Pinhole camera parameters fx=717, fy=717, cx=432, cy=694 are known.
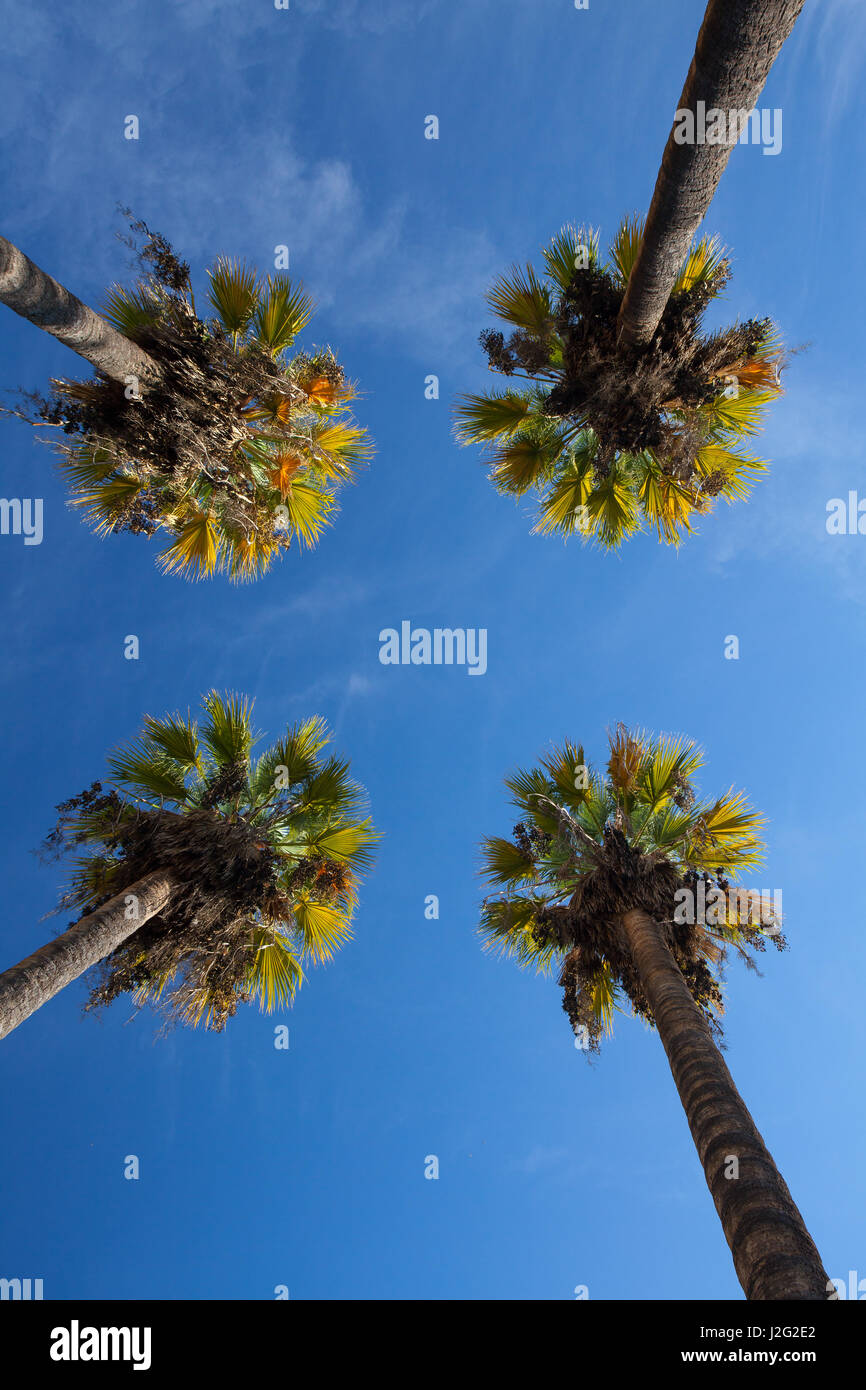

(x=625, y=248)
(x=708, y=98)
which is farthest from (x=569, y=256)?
(x=708, y=98)

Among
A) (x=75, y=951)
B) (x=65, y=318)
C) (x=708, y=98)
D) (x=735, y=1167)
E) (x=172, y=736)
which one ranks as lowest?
(x=735, y=1167)

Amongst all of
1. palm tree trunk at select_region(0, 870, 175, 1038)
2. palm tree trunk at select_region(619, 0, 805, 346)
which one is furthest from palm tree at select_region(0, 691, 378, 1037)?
palm tree trunk at select_region(619, 0, 805, 346)

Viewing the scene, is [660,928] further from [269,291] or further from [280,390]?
[269,291]

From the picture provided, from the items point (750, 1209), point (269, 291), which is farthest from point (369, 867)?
point (269, 291)

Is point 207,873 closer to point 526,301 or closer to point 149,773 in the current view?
point 149,773

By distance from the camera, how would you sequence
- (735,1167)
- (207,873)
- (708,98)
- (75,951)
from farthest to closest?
(207,873)
(75,951)
(735,1167)
(708,98)

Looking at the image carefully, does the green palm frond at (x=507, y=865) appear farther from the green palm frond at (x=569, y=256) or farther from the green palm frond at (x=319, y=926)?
the green palm frond at (x=569, y=256)

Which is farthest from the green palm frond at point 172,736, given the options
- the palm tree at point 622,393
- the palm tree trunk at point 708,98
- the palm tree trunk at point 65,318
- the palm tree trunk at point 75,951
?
the palm tree trunk at point 708,98

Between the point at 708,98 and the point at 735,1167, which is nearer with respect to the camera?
the point at 708,98
